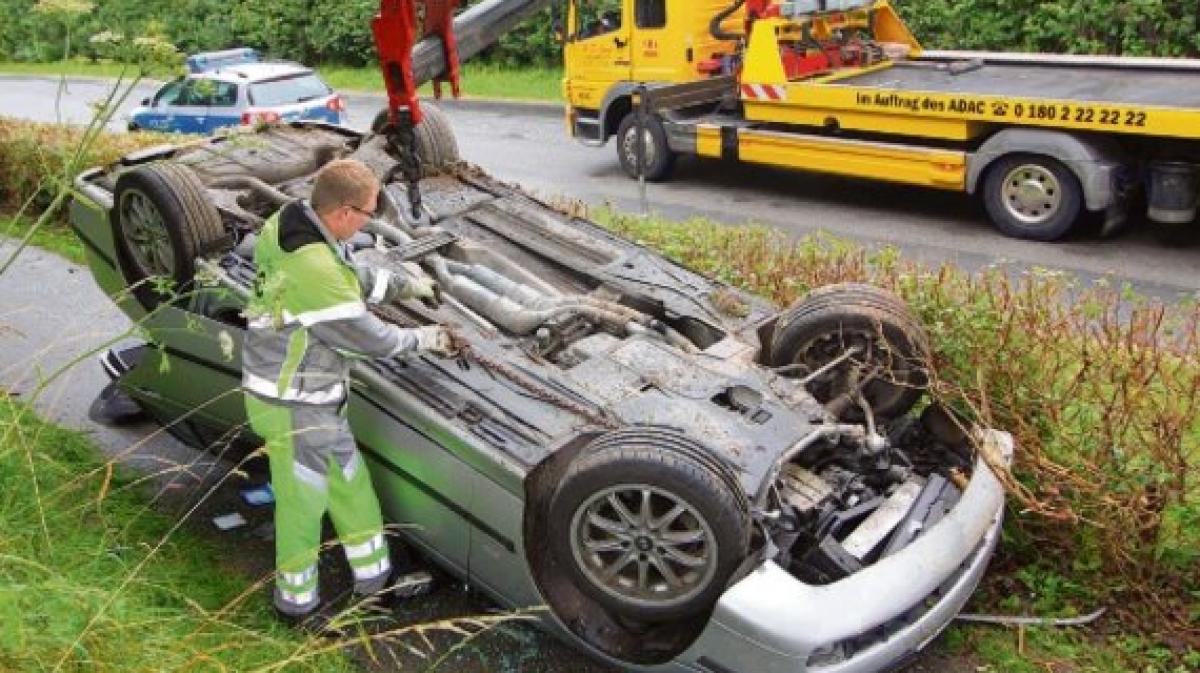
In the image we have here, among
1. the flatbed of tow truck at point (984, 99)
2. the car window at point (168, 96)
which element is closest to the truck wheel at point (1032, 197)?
the flatbed of tow truck at point (984, 99)

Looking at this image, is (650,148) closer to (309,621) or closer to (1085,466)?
(1085,466)

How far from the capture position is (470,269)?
5086 mm

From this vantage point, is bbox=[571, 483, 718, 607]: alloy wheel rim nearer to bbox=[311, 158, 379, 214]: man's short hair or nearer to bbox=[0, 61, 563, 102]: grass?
bbox=[311, 158, 379, 214]: man's short hair

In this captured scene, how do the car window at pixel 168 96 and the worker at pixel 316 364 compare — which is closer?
→ the worker at pixel 316 364

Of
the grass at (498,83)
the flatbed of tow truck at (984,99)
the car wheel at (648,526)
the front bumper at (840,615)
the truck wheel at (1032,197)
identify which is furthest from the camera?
the grass at (498,83)

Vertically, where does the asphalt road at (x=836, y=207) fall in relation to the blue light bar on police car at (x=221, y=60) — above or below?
below

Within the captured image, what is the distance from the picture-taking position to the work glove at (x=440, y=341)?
4203 mm

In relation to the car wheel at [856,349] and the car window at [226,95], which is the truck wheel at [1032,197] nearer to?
the car wheel at [856,349]

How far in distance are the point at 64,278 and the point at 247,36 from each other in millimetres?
19508

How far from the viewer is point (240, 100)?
1344cm

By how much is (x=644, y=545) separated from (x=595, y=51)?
9.57 metres

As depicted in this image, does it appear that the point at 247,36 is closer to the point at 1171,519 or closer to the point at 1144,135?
the point at 1144,135

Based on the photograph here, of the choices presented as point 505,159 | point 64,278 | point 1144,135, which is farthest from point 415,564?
point 505,159

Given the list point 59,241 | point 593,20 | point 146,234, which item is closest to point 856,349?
point 146,234
